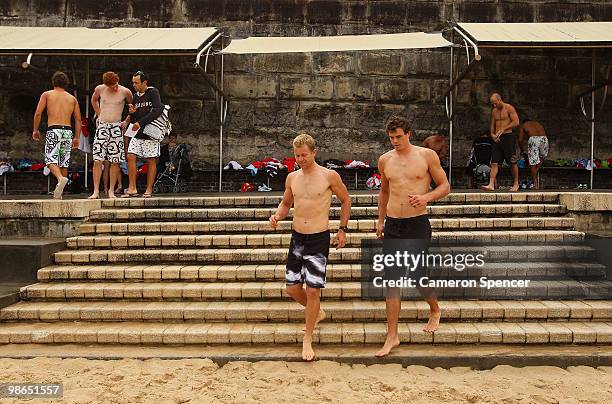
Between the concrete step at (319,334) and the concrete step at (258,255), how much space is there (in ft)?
3.47

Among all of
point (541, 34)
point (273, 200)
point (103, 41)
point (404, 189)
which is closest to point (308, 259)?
point (404, 189)

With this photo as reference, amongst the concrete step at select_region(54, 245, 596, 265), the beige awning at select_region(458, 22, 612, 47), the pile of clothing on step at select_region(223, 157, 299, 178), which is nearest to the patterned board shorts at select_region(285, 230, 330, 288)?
the concrete step at select_region(54, 245, 596, 265)

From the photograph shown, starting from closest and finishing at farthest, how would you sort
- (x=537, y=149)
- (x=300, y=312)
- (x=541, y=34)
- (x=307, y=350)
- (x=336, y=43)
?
(x=307, y=350)
(x=300, y=312)
(x=541, y=34)
(x=336, y=43)
(x=537, y=149)

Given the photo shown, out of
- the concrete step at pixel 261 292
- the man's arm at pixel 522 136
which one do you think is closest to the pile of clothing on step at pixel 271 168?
the man's arm at pixel 522 136

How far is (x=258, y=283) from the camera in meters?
5.19

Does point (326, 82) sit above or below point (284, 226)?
above

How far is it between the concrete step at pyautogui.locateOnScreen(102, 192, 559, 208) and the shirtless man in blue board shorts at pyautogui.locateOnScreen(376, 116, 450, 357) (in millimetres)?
2355

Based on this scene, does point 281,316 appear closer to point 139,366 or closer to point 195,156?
point 139,366

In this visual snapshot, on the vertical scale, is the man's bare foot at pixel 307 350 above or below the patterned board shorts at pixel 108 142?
below

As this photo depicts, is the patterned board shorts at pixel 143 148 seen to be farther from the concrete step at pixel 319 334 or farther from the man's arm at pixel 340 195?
the man's arm at pixel 340 195

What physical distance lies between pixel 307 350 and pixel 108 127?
474 cm

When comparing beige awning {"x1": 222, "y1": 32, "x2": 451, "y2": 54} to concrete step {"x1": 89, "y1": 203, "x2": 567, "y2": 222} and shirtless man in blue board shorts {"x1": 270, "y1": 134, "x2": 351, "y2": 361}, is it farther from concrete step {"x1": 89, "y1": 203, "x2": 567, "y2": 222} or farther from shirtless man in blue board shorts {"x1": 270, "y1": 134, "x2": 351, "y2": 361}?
shirtless man in blue board shorts {"x1": 270, "y1": 134, "x2": 351, "y2": 361}

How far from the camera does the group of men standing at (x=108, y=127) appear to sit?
264 inches

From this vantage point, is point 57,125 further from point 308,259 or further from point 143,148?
point 308,259
